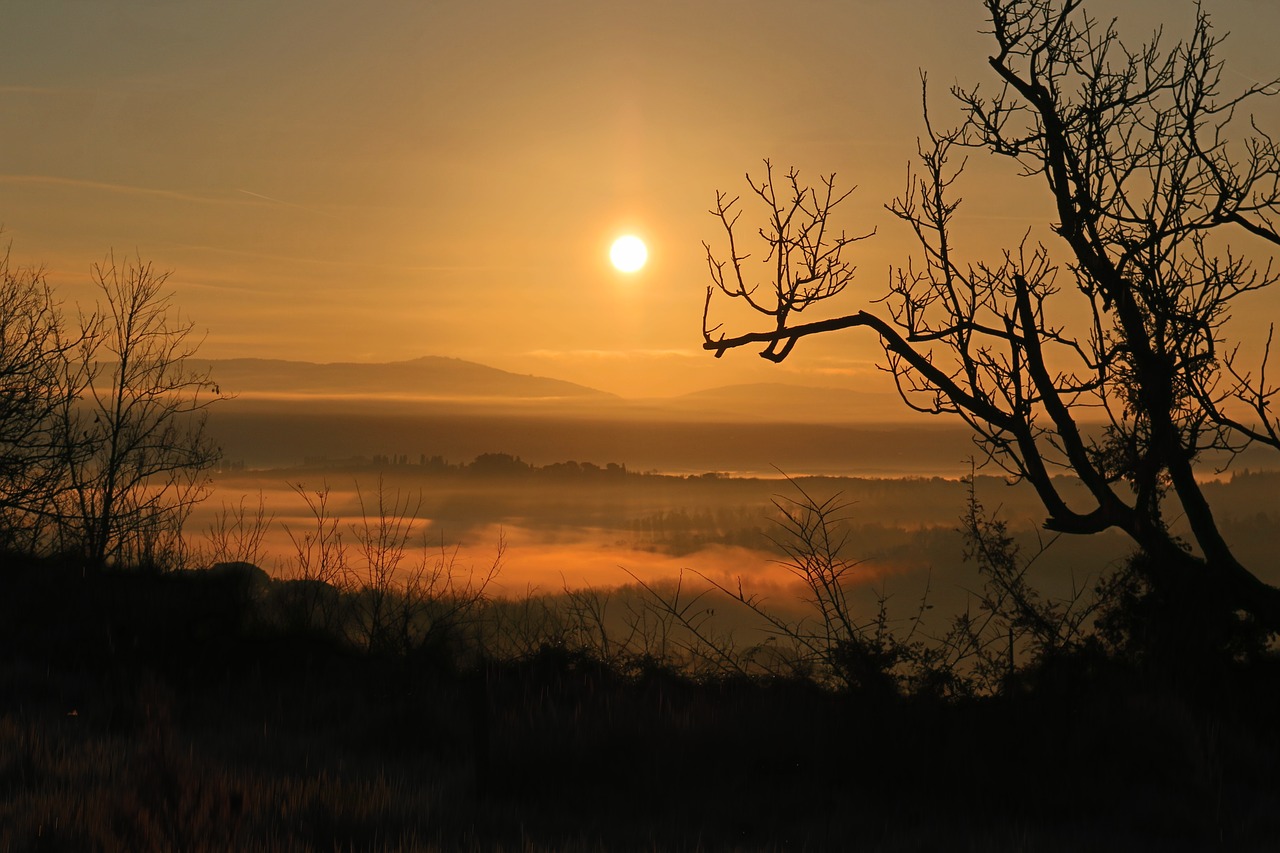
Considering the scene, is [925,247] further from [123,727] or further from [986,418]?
[123,727]

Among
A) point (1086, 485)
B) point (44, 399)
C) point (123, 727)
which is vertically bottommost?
point (123, 727)

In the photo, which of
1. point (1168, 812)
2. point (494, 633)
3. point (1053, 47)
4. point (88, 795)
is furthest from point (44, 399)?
point (1168, 812)

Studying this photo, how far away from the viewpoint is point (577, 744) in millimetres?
7207

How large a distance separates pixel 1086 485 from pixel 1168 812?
3.55 m

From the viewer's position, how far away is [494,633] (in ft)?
33.0

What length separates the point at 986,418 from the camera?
920 cm

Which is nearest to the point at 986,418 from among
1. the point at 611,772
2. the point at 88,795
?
the point at 611,772

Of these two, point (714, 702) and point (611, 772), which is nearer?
point (611, 772)

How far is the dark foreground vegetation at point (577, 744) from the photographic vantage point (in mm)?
5727

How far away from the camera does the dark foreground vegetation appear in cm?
573

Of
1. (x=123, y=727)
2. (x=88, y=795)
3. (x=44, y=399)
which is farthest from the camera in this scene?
(x=44, y=399)

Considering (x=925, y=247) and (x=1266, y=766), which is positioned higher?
(x=925, y=247)

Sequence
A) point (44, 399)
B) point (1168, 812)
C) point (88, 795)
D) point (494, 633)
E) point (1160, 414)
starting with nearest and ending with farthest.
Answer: point (88, 795) < point (1168, 812) < point (1160, 414) < point (494, 633) < point (44, 399)

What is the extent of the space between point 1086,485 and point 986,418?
4.02ft
